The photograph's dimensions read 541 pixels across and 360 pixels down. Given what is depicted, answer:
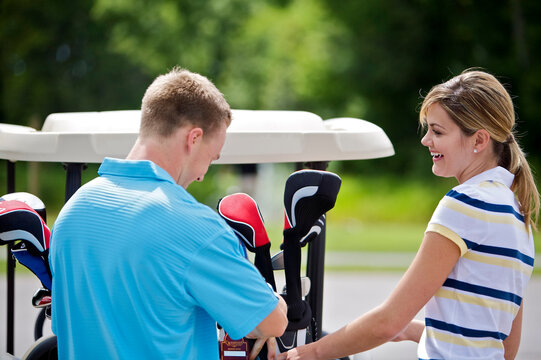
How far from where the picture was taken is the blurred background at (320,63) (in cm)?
1541

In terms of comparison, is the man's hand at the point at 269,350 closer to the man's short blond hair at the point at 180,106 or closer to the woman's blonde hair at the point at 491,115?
the man's short blond hair at the point at 180,106

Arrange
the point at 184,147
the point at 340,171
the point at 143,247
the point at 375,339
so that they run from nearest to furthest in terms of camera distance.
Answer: the point at 143,247
the point at 184,147
the point at 375,339
the point at 340,171

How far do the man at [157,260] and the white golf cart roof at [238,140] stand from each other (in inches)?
20.9

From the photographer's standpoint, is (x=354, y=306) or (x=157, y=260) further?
(x=354, y=306)

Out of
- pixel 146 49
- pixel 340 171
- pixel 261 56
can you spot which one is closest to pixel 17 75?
pixel 146 49

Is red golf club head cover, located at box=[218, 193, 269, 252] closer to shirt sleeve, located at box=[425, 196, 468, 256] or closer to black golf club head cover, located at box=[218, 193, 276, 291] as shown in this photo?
black golf club head cover, located at box=[218, 193, 276, 291]

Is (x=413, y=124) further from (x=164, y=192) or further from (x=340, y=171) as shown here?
(x=164, y=192)

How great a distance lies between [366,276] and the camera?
8367 mm

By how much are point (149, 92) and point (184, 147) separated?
0.47ft

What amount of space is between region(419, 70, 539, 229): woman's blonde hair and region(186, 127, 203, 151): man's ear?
601 mm

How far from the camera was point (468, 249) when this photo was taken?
143cm

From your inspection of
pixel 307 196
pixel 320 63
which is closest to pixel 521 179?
pixel 307 196

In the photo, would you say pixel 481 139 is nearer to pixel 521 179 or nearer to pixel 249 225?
pixel 521 179

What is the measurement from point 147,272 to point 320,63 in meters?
20.5
